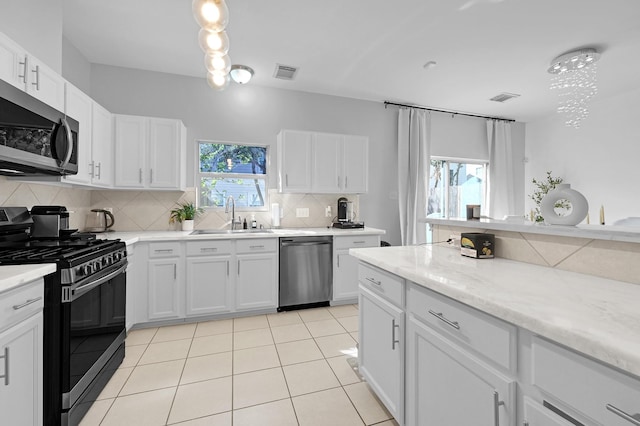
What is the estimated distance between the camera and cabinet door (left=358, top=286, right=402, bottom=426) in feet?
4.75

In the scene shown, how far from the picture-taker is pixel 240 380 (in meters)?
2.00

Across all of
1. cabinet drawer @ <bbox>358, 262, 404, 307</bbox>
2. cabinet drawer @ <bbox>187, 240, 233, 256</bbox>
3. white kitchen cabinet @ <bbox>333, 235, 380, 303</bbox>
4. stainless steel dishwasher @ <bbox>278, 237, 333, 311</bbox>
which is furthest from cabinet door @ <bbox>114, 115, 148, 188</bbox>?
cabinet drawer @ <bbox>358, 262, 404, 307</bbox>

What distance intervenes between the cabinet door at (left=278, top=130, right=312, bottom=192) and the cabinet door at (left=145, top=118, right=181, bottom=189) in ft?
4.02

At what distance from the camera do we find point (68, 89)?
2.31 metres

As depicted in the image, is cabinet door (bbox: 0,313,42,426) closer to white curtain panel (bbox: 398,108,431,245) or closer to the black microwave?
the black microwave

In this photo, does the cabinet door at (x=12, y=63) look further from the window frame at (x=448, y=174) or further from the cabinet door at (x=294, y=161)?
the window frame at (x=448, y=174)

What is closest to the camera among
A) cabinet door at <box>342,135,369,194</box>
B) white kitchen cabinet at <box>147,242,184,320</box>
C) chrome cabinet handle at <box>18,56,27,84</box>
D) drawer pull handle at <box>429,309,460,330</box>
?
drawer pull handle at <box>429,309,460,330</box>

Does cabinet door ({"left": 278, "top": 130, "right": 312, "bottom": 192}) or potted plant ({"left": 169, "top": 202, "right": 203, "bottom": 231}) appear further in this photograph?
cabinet door ({"left": 278, "top": 130, "right": 312, "bottom": 192})

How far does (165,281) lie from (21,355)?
5.38ft

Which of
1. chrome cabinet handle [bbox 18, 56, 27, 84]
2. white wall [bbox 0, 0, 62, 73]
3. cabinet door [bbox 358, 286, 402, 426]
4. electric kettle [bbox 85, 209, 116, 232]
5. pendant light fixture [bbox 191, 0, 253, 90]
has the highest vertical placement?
white wall [bbox 0, 0, 62, 73]

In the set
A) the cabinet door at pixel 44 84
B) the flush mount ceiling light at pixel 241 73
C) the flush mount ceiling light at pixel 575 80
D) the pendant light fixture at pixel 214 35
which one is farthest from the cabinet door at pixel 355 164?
the cabinet door at pixel 44 84

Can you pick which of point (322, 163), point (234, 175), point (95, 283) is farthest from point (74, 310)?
point (322, 163)

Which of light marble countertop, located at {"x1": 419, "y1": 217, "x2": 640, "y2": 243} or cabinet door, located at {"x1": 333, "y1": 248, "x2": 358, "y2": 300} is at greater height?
light marble countertop, located at {"x1": 419, "y1": 217, "x2": 640, "y2": 243}

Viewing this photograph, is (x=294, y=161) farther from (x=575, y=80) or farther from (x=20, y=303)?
(x=575, y=80)
